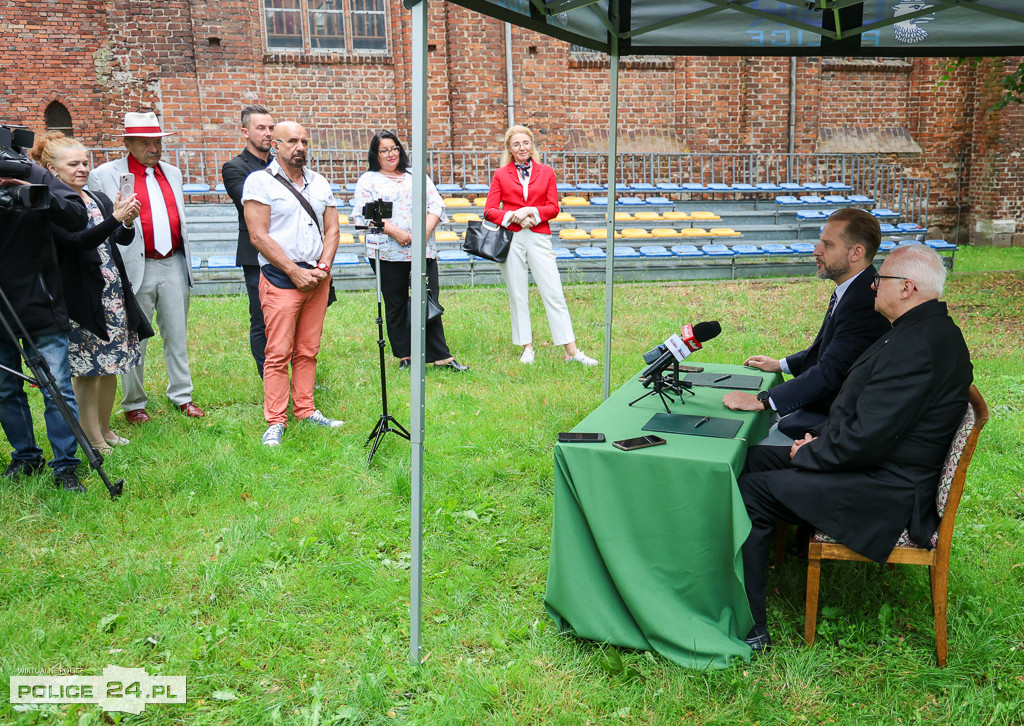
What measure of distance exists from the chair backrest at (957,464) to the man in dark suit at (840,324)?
2.43 ft

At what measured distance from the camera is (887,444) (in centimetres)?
279

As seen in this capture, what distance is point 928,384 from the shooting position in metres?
2.74

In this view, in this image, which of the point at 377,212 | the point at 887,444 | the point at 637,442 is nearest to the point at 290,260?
the point at 377,212

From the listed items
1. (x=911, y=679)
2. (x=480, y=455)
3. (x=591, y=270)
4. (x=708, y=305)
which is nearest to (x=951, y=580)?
(x=911, y=679)

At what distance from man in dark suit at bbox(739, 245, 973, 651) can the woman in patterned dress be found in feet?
12.2

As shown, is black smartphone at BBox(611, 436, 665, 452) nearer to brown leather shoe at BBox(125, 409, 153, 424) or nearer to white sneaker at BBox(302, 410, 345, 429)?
→ white sneaker at BBox(302, 410, 345, 429)

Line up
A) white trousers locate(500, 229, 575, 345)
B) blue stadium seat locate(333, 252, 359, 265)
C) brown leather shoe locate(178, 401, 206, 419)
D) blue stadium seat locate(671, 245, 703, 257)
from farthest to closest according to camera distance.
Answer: blue stadium seat locate(671, 245, 703, 257) < blue stadium seat locate(333, 252, 359, 265) < white trousers locate(500, 229, 575, 345) < brown leather shoe locate(178, 401, 206, 419)

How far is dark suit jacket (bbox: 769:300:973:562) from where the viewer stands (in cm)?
276

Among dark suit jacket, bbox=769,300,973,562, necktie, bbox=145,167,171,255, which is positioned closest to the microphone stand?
necktie, bbox=145,167,171,255

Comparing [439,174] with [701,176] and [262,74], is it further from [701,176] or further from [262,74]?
[701,176]

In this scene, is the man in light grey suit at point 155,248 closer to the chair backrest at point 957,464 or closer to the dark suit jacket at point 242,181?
the dark suit jacket at point 242,181

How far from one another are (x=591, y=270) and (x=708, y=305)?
95.7 inches

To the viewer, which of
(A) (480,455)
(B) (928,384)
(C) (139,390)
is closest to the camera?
(B) (928,384)

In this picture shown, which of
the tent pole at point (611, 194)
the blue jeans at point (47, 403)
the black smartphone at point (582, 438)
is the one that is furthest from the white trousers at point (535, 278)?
the black smartphone at point (582, 438)
